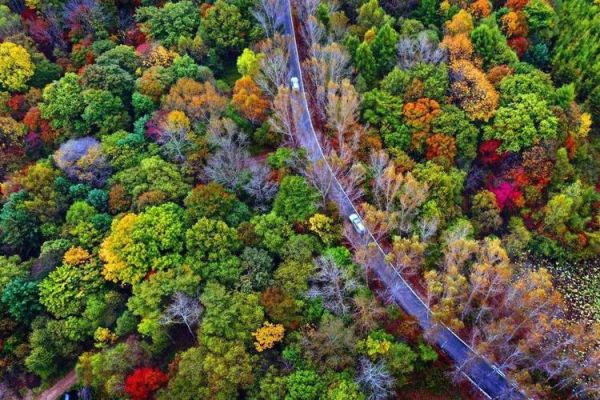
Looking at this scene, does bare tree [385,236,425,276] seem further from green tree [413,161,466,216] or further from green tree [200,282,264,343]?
green tree [200,282,264,343]

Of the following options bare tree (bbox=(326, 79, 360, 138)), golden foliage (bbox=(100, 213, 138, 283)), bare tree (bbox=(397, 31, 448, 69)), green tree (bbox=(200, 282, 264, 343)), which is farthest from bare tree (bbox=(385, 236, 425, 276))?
golden foliage (bbox=(100, 213, 138, 283))

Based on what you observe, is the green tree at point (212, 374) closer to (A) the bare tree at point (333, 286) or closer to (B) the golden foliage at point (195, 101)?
(A) the bare tree at point (333, 286)

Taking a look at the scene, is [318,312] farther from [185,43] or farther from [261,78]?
[185,43]

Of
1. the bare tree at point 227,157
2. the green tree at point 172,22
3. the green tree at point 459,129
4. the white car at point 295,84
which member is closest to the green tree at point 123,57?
the green tree at point 172,22

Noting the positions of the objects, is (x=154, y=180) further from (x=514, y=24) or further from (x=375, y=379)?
(x=514, y=24)

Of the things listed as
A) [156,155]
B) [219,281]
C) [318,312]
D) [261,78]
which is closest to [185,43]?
[261,78]

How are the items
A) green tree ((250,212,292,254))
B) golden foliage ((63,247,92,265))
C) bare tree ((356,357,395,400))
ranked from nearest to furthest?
1. bare tree ((356,357,395,400))
2. golden foliage ((63,247,92,265))
3. green tree ((250,212,292,254))
